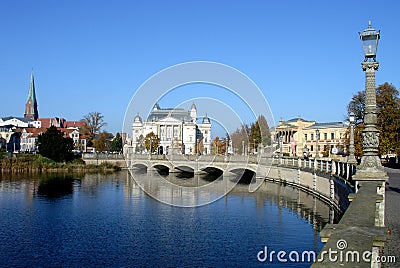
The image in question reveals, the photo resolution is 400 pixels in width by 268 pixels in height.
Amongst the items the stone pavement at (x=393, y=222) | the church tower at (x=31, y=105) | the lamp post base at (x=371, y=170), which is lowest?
the stone pavement at (x=393, y=222)

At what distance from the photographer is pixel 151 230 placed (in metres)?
26.1

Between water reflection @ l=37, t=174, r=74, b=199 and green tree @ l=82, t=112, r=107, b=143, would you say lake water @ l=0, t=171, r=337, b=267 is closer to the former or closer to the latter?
water reflection @ l=37, t=174, r=74, b=199

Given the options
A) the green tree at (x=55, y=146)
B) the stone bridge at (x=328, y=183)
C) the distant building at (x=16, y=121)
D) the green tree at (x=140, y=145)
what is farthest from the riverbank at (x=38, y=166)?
the distant building at (x=16, y=121)

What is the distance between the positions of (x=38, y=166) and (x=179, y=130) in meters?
52.6

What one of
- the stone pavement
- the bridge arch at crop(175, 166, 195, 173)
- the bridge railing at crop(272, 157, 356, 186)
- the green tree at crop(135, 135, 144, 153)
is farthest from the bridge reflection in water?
the green tree at crop(135, 135, 144, 153)

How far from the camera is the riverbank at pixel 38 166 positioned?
7658 cm

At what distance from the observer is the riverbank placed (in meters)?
76.6

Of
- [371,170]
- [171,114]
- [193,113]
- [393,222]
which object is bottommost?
[393,222]

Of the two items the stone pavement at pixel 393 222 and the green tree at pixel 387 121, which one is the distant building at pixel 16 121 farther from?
the stone pavement at pixel 393 222

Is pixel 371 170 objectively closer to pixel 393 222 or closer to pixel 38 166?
pixel 393 222

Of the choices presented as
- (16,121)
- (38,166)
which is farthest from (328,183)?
(16,121)

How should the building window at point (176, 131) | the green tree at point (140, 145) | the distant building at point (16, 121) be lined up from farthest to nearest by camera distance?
the distant building at point (16, 121), the building window at point (176, 131), the green tree at point (140, 145)

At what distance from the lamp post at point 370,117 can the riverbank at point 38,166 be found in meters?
71.8

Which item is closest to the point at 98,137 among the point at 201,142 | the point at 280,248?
the point at 201,142
